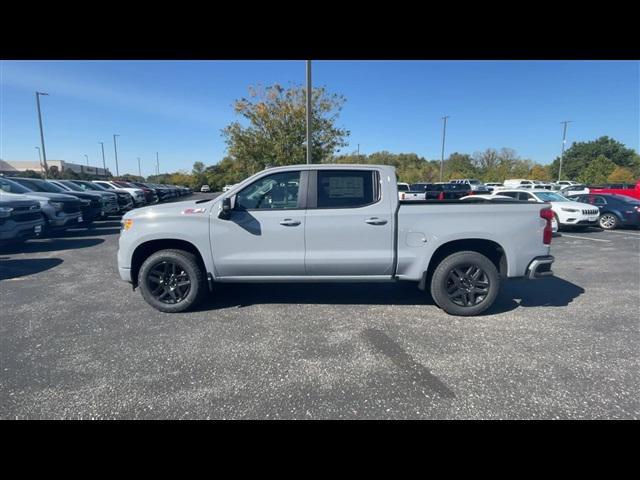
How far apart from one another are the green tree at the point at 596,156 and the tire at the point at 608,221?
56.4m

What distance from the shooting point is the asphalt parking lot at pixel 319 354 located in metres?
2.27

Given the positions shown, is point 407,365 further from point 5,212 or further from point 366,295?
point 5,212

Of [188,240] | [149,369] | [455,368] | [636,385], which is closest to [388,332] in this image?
[455,368]

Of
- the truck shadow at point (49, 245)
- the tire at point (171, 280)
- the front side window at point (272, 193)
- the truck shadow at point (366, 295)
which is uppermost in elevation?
the front side window at point (272, 193)

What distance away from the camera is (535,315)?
3.90 m

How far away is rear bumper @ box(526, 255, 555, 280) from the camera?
3.75 metres

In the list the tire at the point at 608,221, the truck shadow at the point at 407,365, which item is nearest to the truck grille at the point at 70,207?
the truck shadow at the point at 407,365

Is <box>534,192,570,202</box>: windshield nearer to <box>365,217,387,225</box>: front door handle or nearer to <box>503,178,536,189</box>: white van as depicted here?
<box>365,217,387,225</box>: front door handle

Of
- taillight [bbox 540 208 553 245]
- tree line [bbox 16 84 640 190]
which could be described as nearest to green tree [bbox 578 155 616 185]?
tree line [bbox 16 84 640 190]

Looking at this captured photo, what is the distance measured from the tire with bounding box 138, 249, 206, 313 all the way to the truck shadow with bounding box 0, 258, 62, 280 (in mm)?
3808

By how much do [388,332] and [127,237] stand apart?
3.53 meters

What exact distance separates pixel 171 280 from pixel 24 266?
15.9ft

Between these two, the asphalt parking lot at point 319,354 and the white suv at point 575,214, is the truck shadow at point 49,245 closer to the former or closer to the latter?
the asphalt parking lot at point 319,354
